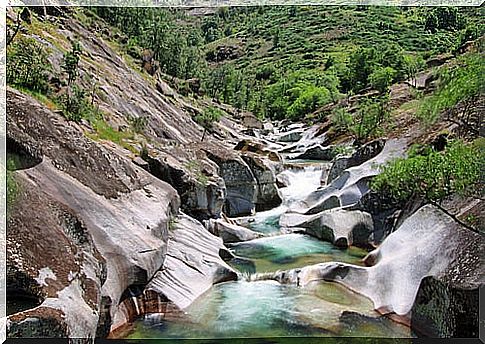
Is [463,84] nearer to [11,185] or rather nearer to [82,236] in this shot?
[82,236]

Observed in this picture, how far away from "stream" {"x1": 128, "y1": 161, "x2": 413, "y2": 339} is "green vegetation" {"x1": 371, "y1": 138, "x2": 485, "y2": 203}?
2369 millimetres

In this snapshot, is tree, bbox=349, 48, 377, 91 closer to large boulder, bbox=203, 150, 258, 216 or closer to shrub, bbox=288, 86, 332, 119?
shrub, bbox=288, 86, 332, 119

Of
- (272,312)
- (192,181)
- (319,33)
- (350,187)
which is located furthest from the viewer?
(319,33)

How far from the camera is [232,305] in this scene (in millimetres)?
9133

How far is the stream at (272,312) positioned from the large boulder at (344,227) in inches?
29.3

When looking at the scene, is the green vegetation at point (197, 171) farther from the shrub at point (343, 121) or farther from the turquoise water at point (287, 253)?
the shrub at point (343, 121)

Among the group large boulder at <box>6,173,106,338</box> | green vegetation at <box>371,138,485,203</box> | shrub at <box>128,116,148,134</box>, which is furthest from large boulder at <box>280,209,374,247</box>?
large boulder at <box>6,173,106,338</box>

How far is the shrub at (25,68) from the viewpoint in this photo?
1028 centimetres

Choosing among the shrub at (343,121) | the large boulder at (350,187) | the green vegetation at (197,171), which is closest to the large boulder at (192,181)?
the green vegetation at (197,171)

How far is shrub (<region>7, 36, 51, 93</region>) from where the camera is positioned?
10.3 meters

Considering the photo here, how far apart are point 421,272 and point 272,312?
8.06 ft

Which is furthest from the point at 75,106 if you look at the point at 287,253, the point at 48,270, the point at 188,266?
the point at 48,270

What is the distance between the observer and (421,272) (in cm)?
833

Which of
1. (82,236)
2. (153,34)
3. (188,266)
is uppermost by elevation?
(153,34)
